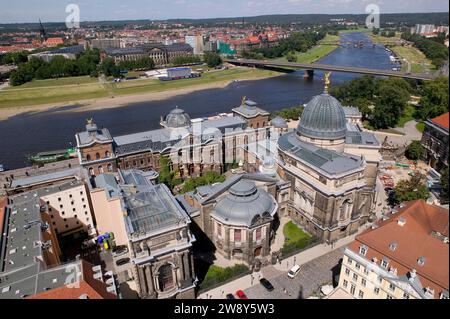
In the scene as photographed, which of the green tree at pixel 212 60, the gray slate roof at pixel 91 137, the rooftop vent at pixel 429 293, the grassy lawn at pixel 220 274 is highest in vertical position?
the green tree at pixel 212 60

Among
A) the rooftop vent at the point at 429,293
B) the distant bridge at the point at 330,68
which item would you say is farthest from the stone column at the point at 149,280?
the distant bridge at the point at 330,68

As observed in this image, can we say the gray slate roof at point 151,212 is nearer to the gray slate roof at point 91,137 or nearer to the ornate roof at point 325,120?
the gray slate roof at point 91,137

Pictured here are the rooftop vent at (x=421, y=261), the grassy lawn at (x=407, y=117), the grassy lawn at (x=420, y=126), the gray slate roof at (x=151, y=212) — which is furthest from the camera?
the grassy lawn at (x=407, y=117)

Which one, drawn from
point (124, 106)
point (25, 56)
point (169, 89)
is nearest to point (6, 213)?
point (124, 106)

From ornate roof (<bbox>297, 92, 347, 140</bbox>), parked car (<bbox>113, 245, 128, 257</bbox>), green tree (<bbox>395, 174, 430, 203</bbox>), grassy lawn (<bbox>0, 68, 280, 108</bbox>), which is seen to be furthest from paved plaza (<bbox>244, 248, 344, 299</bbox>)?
grassy lawn (<bbox>0, 68, 280, 108</bbox>)

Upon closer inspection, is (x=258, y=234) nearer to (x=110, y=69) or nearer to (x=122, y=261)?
(x=122, y=261)

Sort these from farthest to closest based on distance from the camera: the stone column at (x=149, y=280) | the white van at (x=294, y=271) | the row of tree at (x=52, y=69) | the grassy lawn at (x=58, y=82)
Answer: the row of tree at (x=52, y=69)
the grassy lawn at (x=58, y=82)
the white van at (x=294, y=271)
the stone column at (x=149, y=280)

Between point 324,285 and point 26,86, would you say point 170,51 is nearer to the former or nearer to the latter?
point 26,86
